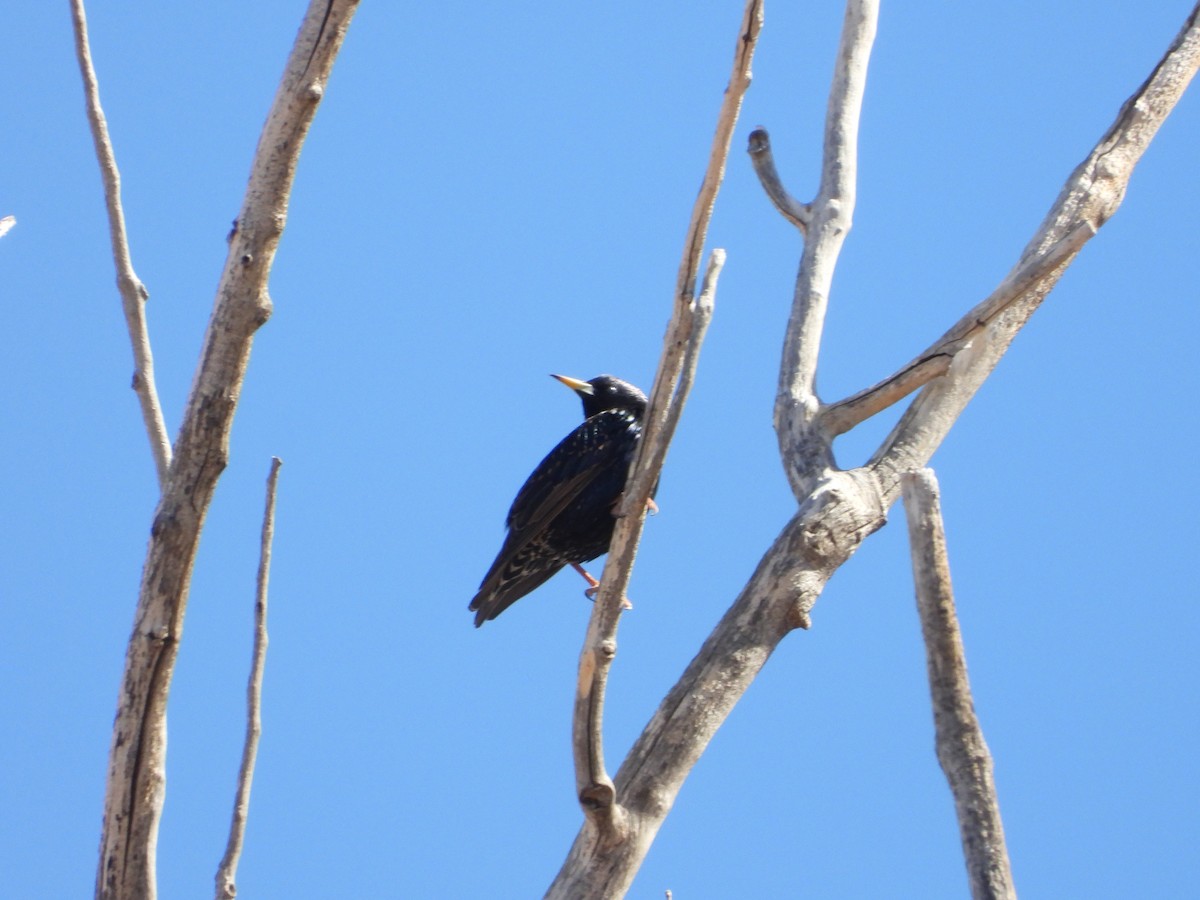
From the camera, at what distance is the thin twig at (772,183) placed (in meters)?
4.25

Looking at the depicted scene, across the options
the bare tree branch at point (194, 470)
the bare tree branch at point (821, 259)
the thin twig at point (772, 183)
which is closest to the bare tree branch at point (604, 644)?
the bare tree branch at point (194, 470)

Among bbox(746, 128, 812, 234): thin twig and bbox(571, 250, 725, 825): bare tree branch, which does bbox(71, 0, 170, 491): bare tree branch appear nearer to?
bbox(571, 250, 725, 825): bare tree branch

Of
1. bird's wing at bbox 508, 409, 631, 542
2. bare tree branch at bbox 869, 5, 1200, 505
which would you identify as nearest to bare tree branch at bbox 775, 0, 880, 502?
bare tree branch at bbox 869, 5, 1200, 505

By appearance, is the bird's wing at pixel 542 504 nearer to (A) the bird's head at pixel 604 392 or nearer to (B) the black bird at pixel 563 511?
(B) the black bird at pixel 563 511

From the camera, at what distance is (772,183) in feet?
14.4

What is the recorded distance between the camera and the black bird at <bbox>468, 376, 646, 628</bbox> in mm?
5758

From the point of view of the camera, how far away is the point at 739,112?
265cm

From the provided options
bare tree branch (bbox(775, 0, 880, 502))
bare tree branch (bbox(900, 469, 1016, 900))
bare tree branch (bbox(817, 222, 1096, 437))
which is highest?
bare tree branch (bbox(775, 0, 880, 502))

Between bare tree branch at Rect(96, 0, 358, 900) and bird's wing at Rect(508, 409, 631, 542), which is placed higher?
bird's wing at Rect(508, 409, 631, 542)

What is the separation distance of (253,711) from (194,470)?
69 centimetres

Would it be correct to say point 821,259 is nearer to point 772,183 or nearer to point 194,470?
point 772,183

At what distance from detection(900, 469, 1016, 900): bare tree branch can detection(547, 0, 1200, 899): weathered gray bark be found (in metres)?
0.43

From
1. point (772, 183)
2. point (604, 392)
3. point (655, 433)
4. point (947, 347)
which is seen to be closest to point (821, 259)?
point (772, 183)

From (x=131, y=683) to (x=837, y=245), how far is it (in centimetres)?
247
